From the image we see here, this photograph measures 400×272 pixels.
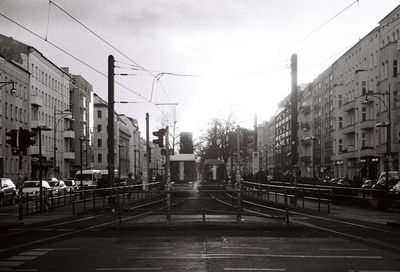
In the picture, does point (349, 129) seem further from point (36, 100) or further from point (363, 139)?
point (36, 100)

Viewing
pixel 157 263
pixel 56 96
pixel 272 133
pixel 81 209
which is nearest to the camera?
pixel 157 263

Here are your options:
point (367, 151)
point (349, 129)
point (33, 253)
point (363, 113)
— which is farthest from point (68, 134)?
point (33, 253)

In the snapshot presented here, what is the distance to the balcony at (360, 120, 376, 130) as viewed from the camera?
75.4m

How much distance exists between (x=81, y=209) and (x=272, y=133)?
503 feet

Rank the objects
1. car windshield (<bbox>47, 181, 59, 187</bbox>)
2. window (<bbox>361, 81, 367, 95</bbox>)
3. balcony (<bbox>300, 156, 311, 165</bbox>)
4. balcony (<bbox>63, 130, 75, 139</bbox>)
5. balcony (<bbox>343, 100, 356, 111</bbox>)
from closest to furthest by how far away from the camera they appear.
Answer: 1. car windshield (<bbox>47, 181, 59, 187</bbox>)
2. window (<bbox>361, 81, 367, 95</bbox>)
3. balcony (<bbox>343, 100, 356, 111</bbox>)
4. balcony (<bbox>63, 130, 75, 139</bbox>)
5. balcony (<bbox>300, 156, 311, 165</bbox>)

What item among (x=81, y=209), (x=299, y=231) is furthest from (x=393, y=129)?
(x=299, y=231)

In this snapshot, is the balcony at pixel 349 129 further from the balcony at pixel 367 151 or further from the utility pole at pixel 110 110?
the utility pole at pixel 110 110

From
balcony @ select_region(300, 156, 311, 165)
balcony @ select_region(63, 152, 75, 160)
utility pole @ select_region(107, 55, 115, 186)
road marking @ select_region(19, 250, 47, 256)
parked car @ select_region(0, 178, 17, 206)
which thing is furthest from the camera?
balcony @ select_region(300, 156, 311, 165)

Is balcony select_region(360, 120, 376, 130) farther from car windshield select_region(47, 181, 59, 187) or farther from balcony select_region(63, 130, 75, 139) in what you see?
balcony select_region(63, 130, 75, 139)

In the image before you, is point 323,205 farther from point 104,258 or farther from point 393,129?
point 393,129

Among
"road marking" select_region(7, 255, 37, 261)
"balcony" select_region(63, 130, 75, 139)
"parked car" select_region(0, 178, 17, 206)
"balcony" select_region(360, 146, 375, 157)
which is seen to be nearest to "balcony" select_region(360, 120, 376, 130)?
"balcony" select_region(360, 146, 375, 157)

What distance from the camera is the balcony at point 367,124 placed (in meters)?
75.4

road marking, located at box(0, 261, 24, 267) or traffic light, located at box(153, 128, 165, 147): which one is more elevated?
traffic light, located at box(153, 128, 165, 147)

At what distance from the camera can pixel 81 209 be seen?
33.6m
